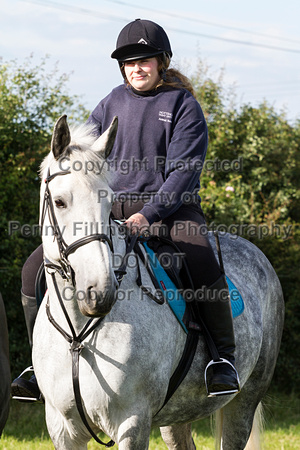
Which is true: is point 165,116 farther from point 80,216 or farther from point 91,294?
point 91,294

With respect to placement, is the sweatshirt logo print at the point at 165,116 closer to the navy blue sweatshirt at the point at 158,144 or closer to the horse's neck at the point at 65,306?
the navy blue sweatshirt at the point at 158,144

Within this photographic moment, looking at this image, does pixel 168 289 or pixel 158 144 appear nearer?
pixel 168 289

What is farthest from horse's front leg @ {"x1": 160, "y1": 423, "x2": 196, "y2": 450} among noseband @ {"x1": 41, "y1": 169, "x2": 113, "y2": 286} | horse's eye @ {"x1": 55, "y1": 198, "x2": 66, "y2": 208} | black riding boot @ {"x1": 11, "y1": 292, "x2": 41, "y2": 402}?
horse's eye @ {"x1": 55, "y1": 198, "x2": 66, "y2": 208}

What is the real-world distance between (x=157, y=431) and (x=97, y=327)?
4850mm

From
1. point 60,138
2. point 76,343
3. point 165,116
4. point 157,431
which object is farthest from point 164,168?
point 157,431

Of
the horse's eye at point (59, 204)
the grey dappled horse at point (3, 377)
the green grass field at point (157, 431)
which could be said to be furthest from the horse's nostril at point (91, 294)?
the green grass field at point (157, 431)

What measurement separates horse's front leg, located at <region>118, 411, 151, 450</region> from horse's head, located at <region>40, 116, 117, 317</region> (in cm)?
76

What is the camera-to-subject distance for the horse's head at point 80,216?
3.09 meters

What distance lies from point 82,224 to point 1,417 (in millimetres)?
1583

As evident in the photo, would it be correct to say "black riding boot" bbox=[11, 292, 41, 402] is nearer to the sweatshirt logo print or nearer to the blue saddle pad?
the blue saddle pad

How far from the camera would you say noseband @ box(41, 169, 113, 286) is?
316cm

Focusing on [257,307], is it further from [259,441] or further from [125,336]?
[125,336]

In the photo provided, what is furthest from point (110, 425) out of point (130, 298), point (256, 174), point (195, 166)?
point (256, 174)

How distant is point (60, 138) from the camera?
3.39 meters
